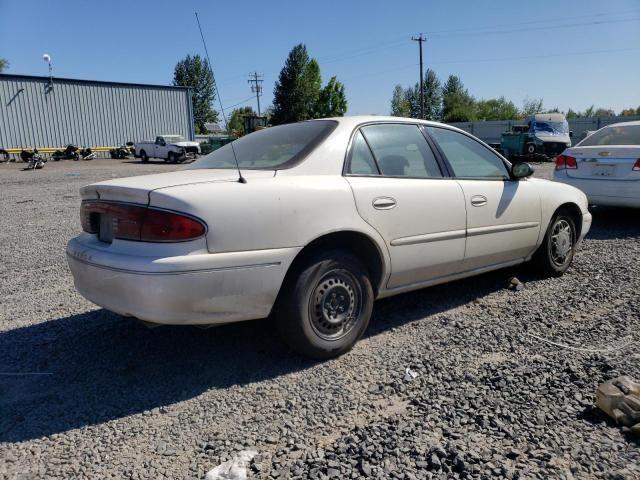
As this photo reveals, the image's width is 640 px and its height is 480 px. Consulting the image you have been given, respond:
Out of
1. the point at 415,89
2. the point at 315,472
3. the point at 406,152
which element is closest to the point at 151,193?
the point at 315,472

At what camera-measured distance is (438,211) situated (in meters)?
3.79

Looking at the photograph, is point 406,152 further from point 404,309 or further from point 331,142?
point 404,309

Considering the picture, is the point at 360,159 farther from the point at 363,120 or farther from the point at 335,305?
the point at 335,305

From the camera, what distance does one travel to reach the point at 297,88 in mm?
74312

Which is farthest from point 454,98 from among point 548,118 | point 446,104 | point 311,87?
point 548,118

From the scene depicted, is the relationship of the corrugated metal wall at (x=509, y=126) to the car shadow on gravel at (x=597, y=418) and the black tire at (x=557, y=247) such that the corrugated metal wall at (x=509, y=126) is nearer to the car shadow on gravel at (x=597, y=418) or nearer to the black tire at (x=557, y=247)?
the black tire at (x=557, y=247)

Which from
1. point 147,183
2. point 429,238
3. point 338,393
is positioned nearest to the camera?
point 338,393

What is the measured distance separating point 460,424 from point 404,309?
1.81m

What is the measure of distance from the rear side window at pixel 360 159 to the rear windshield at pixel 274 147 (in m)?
0.20

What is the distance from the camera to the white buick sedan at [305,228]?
9.03 feet

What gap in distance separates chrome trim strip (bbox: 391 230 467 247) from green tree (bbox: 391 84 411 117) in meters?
96.2

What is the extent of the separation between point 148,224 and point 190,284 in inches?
16.2

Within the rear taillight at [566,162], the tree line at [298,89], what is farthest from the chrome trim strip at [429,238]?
Result: the tree line at [298,89]

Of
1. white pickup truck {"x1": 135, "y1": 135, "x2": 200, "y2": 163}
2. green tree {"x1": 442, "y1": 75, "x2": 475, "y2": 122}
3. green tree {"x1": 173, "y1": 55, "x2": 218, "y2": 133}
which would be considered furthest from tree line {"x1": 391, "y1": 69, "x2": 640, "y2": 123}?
white pickup truck {"x1": 135, "y1": 135, "x2": 200, "y2": 163}
